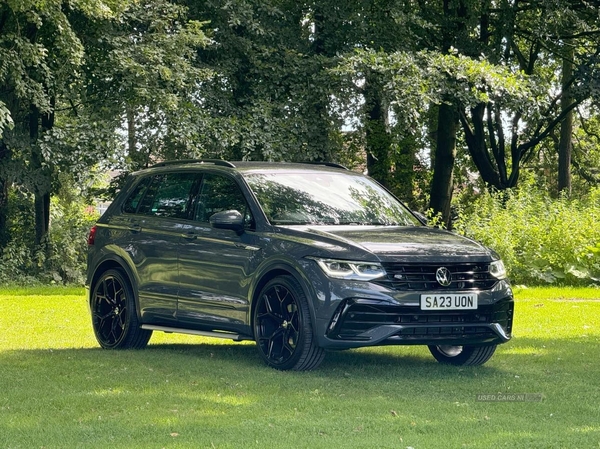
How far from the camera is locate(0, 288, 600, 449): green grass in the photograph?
6719 millimetres

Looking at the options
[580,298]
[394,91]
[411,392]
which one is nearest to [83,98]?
[394,91]

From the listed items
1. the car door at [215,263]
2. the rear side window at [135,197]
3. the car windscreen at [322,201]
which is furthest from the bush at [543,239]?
the car door at [215,263]

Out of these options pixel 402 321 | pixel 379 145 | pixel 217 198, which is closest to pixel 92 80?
pixel 379 145

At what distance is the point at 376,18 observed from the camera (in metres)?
28.2

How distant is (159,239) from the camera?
1115 cm

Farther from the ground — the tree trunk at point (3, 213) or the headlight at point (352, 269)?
the headlight at point (352, 269)

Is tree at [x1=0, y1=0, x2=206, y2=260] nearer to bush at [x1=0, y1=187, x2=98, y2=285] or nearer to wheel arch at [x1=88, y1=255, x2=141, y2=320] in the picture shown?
bush at [x1=0, y1=187, x2=98, y2=285]

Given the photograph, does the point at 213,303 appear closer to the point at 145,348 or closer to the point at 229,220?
the point at 229,220

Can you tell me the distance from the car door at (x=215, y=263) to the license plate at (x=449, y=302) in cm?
→ 164

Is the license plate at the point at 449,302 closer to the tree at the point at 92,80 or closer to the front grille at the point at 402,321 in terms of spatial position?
the front grille at the point at 402,321

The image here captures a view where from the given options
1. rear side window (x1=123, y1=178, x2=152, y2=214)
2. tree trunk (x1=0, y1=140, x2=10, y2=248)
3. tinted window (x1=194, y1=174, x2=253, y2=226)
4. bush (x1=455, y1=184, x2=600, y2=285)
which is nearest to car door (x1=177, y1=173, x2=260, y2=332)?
tinted window (x1=194, y1=174, x2=253, y2=226)

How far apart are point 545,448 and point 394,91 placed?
18498 mm

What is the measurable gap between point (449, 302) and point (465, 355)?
135 centimetres

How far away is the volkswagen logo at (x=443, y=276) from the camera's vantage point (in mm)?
9328
